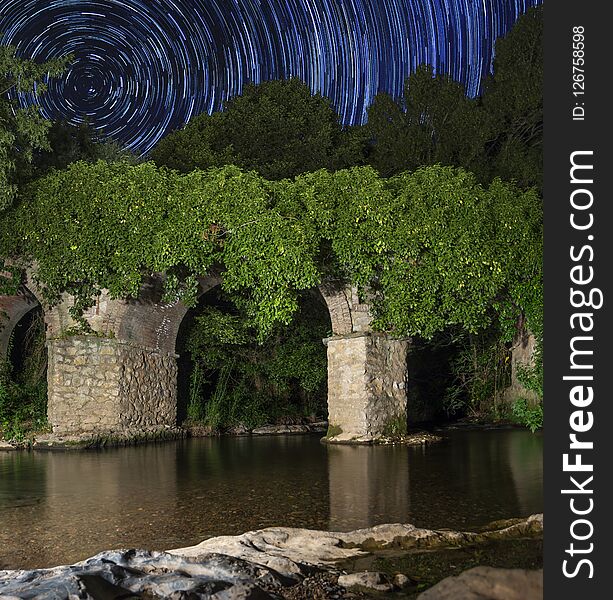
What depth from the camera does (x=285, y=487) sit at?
9.55m

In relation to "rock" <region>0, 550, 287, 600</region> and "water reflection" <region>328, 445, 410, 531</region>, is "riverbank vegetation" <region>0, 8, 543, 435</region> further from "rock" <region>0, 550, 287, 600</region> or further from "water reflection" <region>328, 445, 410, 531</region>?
"rock" <region>0, 550, 287, 600</region>

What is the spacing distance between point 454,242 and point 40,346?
10589 millimetres

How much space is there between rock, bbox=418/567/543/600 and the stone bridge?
1119cm

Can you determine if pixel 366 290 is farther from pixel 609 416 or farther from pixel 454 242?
pixel 609 416

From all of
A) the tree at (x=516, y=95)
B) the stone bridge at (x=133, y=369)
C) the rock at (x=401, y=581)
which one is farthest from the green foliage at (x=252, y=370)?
the rock at (x=401, y=581)

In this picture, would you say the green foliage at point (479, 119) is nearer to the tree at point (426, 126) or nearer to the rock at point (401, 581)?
the tree at point (426, 126)

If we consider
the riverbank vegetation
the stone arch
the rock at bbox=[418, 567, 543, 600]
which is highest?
the riverbank vegetation

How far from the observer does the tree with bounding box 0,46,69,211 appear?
14633 mm

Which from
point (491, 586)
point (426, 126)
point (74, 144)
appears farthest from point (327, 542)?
point (426, 126)

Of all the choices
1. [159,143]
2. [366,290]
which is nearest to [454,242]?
[366,290]

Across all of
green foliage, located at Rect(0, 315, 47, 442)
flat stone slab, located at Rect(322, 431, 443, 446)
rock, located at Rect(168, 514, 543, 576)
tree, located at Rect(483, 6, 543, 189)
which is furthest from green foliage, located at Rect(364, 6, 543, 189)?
rock, located at Rect(168, 514, 543, 576)

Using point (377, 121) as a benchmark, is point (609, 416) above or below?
below

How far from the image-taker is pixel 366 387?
49.6 ft

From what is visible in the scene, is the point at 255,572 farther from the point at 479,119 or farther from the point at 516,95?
the point at 516,95
